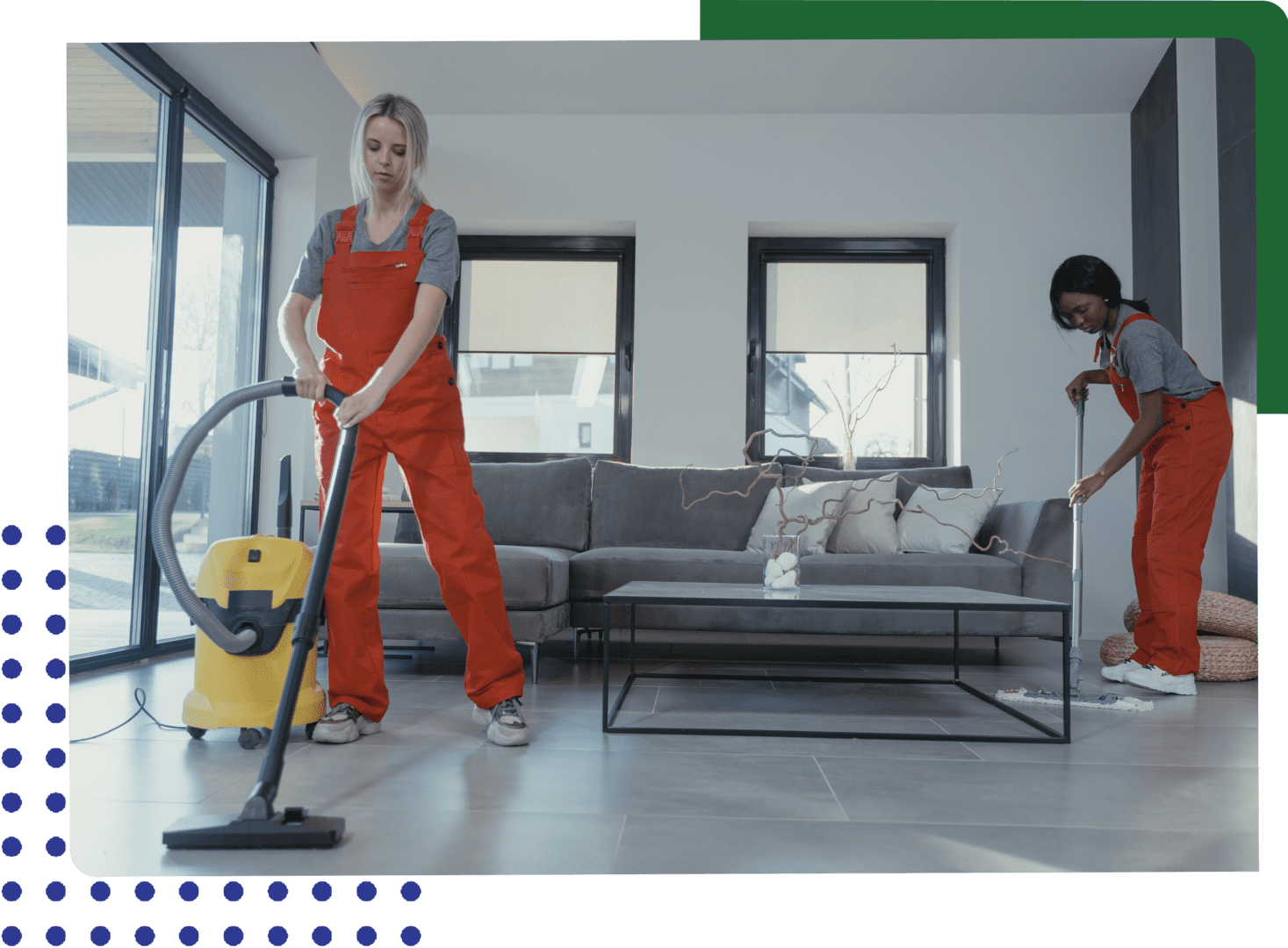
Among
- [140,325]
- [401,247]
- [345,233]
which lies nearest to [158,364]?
[140,325]

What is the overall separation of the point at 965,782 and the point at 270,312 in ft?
11.7

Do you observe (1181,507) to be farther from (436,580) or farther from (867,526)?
(436,580)

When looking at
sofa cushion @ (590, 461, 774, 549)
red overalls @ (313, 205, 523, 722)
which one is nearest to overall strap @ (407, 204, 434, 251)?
red overalls @ (313, 205, 523, 722)

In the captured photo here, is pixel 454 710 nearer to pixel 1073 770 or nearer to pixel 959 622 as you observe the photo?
pixel 1073 770

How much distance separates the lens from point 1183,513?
8.73 ft

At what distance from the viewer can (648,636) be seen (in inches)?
155

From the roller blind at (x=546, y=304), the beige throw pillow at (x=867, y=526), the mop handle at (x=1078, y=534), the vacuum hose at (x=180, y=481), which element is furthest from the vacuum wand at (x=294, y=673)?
the roller blind at (x=546, y=304)

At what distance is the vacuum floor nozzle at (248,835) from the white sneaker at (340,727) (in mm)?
639

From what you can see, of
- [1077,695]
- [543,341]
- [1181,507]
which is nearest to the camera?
[1077,695]

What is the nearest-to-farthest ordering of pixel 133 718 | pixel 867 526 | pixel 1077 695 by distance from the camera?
pixel 133 718, pixel 1077 695, pixel 867 526

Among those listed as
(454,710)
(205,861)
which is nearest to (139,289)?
(454,710)

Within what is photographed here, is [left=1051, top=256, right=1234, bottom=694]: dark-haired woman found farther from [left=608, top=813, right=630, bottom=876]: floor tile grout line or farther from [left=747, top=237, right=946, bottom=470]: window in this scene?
[left=747, top=237, right=946, bottom=470]: window

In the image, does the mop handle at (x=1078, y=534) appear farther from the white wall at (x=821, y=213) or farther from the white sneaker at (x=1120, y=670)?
the white wall at (x=821, y=213)

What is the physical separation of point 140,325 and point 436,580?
142 centimetres
